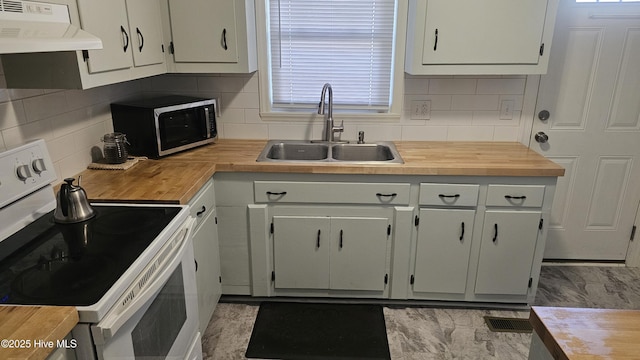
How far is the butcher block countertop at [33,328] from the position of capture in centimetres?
92

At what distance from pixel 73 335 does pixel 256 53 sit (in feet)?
6.55

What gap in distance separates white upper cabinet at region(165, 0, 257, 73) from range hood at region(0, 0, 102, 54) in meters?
0.90

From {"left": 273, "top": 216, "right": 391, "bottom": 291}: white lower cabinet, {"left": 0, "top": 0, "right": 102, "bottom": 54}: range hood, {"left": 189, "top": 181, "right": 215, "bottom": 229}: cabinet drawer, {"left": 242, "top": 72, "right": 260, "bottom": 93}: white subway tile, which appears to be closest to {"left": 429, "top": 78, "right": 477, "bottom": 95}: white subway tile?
{"left": 273, "top": 216, "right": 391, "bottom": 291}: white lower cabinet

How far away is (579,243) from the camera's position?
3021mm

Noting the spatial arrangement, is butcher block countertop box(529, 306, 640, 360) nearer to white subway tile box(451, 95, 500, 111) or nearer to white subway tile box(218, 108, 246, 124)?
white subway tile box(451, 95, 500, 111)

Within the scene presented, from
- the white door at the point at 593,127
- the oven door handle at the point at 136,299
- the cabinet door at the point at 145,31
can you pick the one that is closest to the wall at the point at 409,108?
the white door at the point at 593,127

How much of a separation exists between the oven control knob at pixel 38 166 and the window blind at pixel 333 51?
1.48m

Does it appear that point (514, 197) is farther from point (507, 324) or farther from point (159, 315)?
point (159, 315)

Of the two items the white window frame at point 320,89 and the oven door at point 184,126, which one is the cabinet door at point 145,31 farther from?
the white window frame at point 320,89

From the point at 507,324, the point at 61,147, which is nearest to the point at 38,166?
the point at 61,147

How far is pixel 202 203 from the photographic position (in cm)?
210

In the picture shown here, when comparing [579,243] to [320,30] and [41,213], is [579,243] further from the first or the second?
[41,213]

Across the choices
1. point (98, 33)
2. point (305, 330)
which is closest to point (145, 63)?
point (98, 33)

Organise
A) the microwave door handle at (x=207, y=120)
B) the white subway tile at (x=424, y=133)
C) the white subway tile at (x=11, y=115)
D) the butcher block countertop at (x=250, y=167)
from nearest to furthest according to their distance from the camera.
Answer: the white subway tile at (x=11, y=115), the butcher block countertop at (x=250, y=167), the microwave door handle at (x=207, y=120), the white subway tile at (x=424, y=133)
